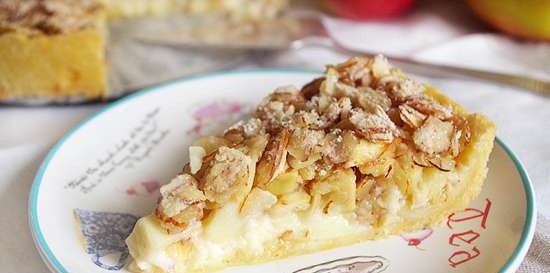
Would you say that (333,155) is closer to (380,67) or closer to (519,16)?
(380,67)

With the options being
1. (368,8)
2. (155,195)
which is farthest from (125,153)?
(368,8)

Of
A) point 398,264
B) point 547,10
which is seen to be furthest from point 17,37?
point 547,10

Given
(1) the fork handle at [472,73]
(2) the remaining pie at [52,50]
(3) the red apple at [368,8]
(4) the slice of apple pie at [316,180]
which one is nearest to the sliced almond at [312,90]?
(4) the slice of apple pie at [316,180]

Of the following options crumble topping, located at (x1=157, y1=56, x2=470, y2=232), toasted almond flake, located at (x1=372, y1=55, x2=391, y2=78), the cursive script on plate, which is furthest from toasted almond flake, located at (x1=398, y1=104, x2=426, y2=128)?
the cursive script on plate

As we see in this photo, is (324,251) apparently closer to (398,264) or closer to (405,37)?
(398,264)

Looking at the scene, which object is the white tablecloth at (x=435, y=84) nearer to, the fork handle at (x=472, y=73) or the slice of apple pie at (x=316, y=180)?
the fork handle at (x=472, y=73)

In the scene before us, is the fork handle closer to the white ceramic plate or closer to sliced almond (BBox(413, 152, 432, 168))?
the white ceramic plate

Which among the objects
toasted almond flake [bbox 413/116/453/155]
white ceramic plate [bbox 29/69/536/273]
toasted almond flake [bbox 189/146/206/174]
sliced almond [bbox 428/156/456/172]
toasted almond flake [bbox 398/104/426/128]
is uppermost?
toasted almond flake [bbox 398/104/426/128]
